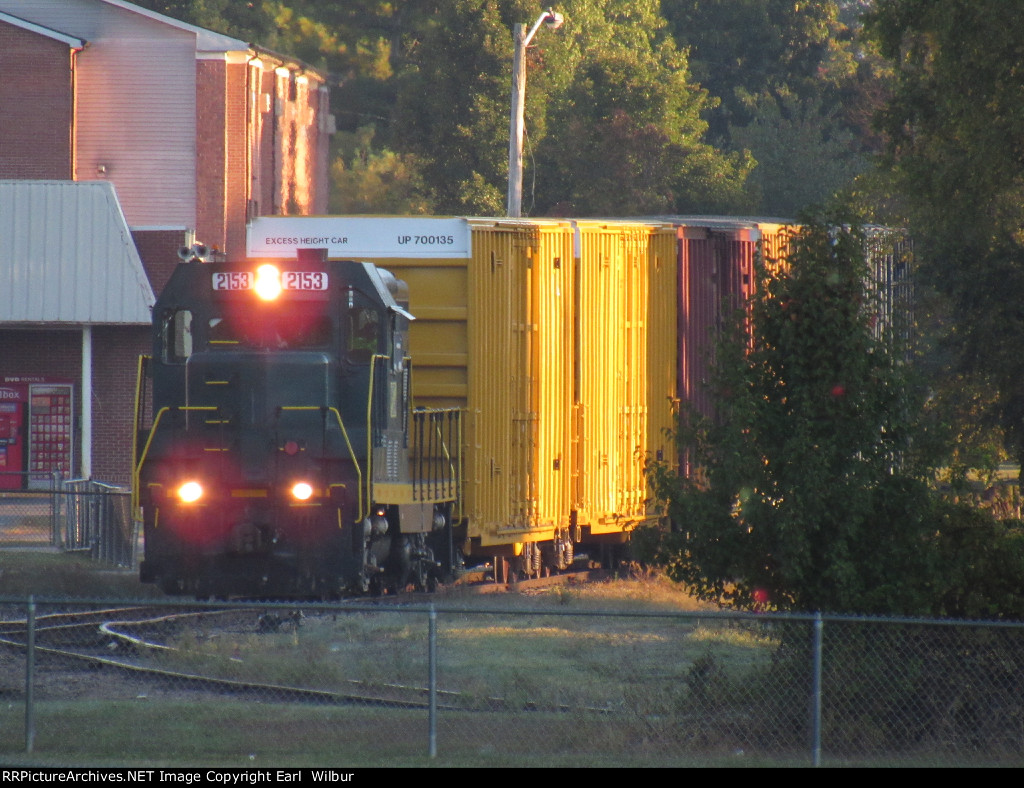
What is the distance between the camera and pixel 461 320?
17578 millimetres

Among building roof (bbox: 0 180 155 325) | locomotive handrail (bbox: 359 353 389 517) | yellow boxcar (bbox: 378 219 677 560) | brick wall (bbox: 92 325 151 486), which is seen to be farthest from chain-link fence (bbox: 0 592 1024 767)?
brick wall (bbox: 92 325 151 486)

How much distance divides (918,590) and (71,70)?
3650cm

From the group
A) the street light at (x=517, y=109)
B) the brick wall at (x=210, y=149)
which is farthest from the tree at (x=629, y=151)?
the street light at (x=517, y=109)

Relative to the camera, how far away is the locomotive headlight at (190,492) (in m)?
15.7

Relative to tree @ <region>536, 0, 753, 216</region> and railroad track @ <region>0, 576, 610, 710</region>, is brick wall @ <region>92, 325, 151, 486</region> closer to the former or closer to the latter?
railroad track @ <region>0, 576, 610, 710</region>

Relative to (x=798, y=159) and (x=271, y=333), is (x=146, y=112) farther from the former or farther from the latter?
(x=271, y=333)

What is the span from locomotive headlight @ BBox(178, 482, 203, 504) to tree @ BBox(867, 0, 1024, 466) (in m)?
12.3

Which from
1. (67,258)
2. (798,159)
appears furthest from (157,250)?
(798,159)

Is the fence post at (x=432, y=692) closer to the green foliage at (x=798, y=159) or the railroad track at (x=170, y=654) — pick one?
the railroad track at (x=170, y=654)

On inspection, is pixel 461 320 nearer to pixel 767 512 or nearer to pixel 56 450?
pixel 767 512

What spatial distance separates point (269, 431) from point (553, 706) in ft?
17.4
